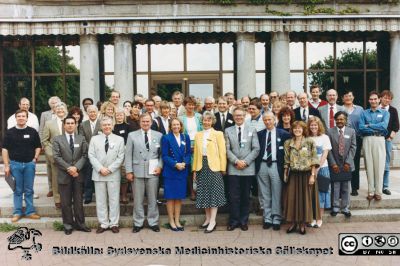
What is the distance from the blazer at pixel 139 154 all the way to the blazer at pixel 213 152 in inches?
25.9

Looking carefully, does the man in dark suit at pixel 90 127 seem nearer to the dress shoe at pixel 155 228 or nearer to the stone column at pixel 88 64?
the dress shoe at pixel 155 228

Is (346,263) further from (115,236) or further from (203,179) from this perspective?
(115,236)

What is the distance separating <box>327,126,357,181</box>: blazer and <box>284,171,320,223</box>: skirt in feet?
2.50

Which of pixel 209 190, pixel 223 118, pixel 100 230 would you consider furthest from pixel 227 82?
pixel 100 230

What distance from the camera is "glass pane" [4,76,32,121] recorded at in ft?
44.5

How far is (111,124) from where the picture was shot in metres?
6.80

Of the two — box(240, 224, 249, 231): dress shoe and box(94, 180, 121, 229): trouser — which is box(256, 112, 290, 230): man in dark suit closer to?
box(240, 224, 249, 231): dress shoe

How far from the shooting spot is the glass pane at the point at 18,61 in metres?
13.5

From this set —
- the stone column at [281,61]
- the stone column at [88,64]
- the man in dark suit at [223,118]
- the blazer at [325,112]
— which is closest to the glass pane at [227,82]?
the stone column at [281,61]

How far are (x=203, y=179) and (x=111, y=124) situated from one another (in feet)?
5.97

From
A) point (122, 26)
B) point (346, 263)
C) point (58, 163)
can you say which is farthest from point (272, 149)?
point (122, 26)

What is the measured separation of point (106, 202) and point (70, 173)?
779 millimetres

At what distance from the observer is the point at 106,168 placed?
6707mm

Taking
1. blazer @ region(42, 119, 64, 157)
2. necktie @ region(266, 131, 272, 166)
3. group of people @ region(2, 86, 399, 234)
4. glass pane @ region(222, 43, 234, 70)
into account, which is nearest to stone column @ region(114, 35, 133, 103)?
glass pane @ region(222, 43, 234, 70)
